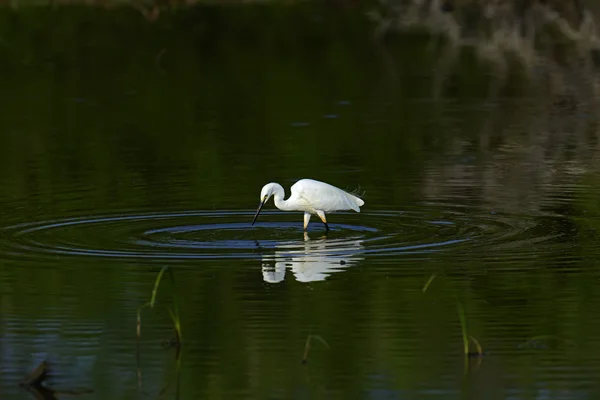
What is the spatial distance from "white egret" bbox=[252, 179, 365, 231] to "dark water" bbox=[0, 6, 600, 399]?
0.75ft

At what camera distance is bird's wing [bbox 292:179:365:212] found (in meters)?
13.4

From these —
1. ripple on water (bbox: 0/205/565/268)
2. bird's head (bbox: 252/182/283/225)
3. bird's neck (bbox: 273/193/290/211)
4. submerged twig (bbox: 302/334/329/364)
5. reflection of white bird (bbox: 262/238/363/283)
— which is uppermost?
bird's head (bbox: 252/182/283/225)

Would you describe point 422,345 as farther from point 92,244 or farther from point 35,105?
point 35,105

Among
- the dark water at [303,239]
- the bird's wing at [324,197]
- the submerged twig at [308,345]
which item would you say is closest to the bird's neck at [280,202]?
the bird's wing at [324,197]

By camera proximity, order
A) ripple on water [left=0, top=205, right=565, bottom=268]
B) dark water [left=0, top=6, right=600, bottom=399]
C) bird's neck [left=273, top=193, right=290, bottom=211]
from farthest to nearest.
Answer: bird's neck [left=273, top=193, right=290, bottom=211], ripple on water [left=0, top=205, right=565, bottom=268], dark water [left=0, top=6, right=600, bottom=399]

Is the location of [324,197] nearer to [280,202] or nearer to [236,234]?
[280,202]

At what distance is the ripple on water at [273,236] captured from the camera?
12.2 meters

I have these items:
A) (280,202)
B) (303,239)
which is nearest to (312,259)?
(303,239)

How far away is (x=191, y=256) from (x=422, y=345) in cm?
341

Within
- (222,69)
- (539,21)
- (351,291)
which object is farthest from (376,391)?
(539,21)

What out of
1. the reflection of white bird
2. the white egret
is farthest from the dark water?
the white egret

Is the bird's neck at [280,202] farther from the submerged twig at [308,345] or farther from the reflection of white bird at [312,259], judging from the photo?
the submerged twig at [308,345]

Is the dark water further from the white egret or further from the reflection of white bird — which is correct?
the white egret

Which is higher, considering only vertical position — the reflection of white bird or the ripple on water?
the ripple on water
